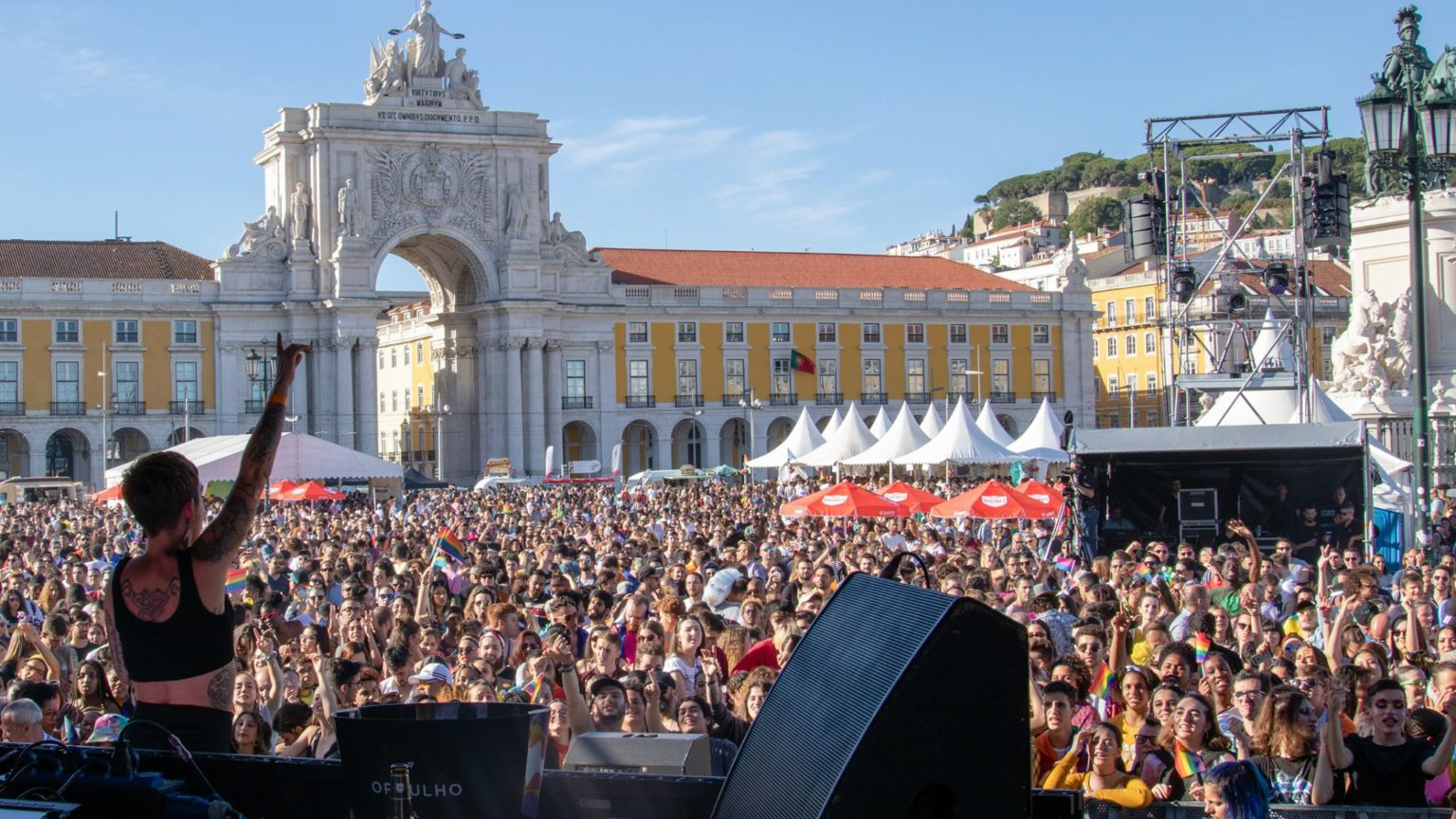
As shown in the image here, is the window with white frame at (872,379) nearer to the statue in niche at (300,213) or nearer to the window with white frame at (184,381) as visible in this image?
the statue in niche at (300,213)

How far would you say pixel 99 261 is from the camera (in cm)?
7456

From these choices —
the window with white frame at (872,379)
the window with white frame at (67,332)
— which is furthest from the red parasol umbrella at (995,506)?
the window with white frame at (872,379)

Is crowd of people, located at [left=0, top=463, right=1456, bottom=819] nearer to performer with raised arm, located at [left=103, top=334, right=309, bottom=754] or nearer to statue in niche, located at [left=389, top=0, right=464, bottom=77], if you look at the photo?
performer with raised arm, located at [left=103, top=334, right=309, bottom=754]

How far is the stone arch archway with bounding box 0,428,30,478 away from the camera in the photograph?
225 feet

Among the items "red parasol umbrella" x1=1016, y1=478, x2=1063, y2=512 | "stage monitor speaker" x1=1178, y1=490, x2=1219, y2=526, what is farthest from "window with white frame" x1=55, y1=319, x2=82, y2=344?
"stage monitor speaker" x1=1178, y1=490, x2=1219, y2=526

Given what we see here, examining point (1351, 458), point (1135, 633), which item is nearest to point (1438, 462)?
point (1351, 458)

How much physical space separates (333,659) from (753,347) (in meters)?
70.6

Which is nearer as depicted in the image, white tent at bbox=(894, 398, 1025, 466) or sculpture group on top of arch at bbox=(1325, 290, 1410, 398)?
sculpture group on top of arch at bbox=(1325, 290, 1410, 398)

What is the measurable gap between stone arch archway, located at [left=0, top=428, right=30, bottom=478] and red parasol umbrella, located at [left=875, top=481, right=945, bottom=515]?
167 feet

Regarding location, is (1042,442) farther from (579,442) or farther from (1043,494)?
(579,442)

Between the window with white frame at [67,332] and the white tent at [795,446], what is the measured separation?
3594 cm

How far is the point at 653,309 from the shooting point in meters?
77.8

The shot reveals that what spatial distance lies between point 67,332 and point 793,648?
7025 centimetres

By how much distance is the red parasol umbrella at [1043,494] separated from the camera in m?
24.0
